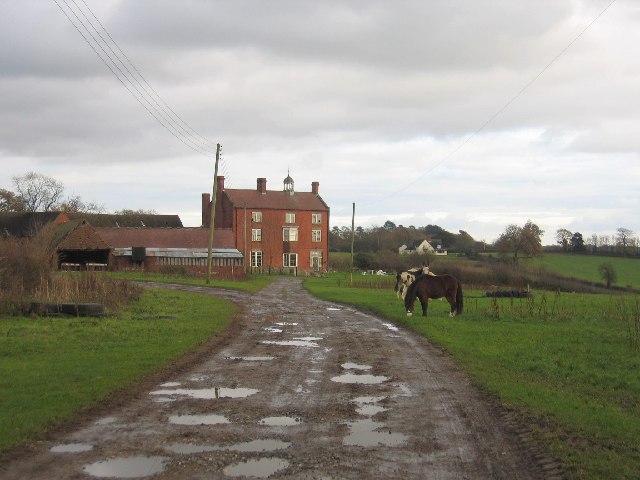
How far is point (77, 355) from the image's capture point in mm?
14781

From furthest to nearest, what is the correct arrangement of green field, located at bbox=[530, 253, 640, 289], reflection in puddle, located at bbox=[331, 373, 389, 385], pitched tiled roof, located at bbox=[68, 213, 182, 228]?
pitched tiled roof, located at bbox=[68, 213, 182, 228] → green field, located at bbox=[530, 253, 640, 289] → reflection in puddle, located at bbox=[331, 373, 389, 385]

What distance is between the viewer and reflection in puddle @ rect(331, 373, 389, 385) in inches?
492

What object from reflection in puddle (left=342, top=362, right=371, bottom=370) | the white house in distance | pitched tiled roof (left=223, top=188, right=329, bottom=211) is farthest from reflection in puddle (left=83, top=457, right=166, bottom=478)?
the white house in distance

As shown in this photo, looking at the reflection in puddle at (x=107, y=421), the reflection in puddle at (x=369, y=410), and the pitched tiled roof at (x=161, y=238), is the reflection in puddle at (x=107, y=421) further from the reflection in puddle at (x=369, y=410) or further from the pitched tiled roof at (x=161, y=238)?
the pitched tiled roof at (x=161, y=238)

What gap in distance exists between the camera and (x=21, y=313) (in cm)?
2252

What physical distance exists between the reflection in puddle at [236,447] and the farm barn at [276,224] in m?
78.6

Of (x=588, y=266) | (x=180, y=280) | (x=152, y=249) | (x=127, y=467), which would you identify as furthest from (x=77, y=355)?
(x=588, y=266)

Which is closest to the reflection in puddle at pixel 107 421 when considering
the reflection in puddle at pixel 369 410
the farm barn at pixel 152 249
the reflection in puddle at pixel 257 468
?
the reflection in puddle at pixel 257 468

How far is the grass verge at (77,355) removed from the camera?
31.2 ft

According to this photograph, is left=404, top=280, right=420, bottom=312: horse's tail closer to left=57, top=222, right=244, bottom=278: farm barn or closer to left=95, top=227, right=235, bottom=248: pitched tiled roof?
left=57, top=222, right=244, bottom=278: farm barn

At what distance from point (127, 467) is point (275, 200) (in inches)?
3364

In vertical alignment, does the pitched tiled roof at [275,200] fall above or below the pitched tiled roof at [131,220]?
above

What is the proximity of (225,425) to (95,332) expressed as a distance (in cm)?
1110

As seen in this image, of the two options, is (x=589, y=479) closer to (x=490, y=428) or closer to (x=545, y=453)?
(x=545, y=453)
